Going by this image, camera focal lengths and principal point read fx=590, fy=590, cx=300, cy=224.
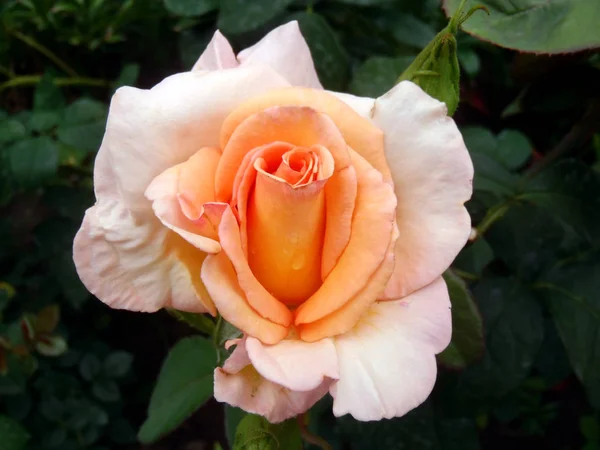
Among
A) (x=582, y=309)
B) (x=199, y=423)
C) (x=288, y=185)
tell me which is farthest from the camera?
(x=199, y=423)

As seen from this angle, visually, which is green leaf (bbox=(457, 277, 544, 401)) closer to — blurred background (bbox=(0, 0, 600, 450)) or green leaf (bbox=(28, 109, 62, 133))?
blurred background (bbox=(0, 0, 600, 450))

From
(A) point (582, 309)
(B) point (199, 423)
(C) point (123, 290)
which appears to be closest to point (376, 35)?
(A) point (582, 309)

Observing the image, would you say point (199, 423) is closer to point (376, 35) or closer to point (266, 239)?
point (376, 35)

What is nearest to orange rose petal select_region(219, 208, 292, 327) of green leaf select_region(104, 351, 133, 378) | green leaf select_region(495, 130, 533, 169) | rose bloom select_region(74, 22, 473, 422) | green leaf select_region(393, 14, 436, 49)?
rose bloom select_region(74, 22, 473, 422)

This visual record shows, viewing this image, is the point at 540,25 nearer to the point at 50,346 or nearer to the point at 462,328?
the point at 462,328

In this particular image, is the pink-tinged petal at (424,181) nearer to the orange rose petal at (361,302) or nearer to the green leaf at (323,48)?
the orange rose petal at (361,302)

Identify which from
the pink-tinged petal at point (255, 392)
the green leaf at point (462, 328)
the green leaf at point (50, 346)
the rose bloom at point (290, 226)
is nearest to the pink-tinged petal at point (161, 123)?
the rose bloom at point (290, 226)

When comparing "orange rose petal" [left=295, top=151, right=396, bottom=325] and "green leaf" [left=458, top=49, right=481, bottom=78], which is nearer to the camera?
"orange rose petal" [left=295, top=151, right=396, bottom=325]
